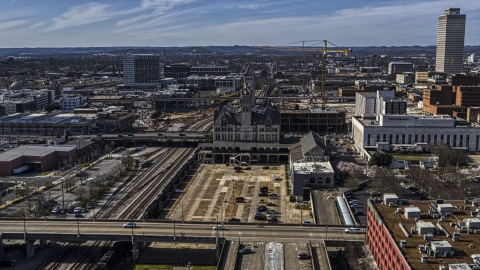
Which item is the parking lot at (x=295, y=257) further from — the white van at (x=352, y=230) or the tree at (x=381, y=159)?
the tree at (x=381, y=159)

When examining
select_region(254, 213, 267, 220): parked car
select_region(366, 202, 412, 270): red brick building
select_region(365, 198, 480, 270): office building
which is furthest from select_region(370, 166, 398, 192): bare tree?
select_region(366, 202, 412, 270): red brick building

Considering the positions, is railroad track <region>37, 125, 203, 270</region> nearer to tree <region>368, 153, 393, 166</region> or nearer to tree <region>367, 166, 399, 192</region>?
tree <region>367, 166, 399, 192</region>

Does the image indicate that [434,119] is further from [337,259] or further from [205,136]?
[337,259]

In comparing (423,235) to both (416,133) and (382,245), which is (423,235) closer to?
(382,245)

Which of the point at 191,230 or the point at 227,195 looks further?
the point at 227,195

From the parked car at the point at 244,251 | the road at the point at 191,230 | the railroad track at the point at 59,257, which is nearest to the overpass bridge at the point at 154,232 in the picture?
the road at the point at 191,230

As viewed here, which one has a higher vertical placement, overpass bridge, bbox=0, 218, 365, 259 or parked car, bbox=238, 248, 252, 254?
parked car, bbox=238, 248, 252, 254

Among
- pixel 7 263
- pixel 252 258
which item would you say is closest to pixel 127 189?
pixel 7 263
